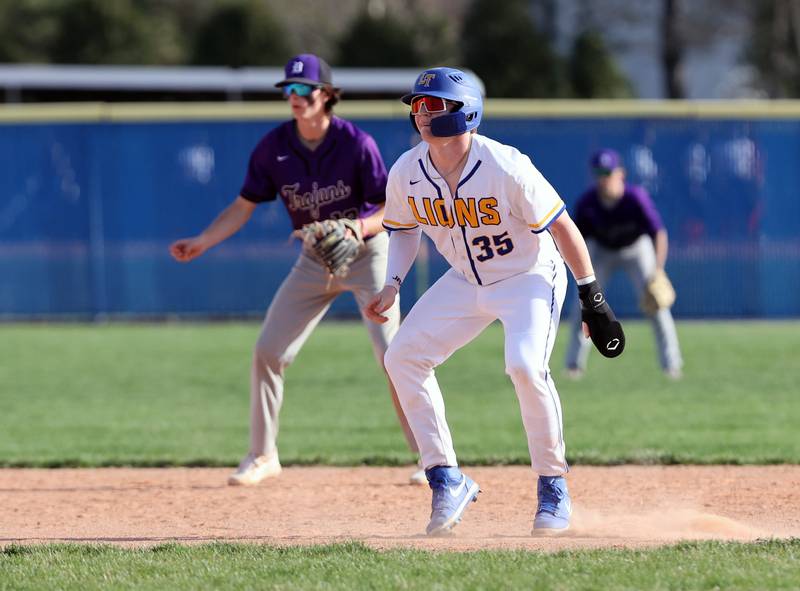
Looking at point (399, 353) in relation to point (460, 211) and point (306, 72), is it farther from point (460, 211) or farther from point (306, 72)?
point (306, 72)

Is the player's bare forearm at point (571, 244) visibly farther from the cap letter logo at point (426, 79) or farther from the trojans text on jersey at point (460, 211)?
the cap letter logo at point (426, 79)

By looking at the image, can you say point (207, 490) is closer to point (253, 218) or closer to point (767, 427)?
point (767, 427)

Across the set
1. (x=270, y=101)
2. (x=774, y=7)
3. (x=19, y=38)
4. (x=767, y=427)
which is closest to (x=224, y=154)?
(x=270, y=101)

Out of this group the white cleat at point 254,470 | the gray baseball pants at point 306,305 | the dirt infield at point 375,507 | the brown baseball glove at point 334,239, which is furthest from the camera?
the white cleat at point 254,470

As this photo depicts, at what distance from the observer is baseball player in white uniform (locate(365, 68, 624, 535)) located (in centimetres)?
532

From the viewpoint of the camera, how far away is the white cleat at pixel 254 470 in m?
7.16

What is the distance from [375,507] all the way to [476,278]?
1502 mm

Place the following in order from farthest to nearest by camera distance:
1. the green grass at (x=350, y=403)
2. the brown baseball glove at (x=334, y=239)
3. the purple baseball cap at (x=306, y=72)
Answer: the green grass at (x=350, y=403)
the purple baseball cap at (x=306, y=72)
the brown baseball glove at (x=334, y=239)

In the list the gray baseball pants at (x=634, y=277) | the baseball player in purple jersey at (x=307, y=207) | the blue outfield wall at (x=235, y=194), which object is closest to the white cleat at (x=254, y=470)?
the baseball player in purple jersey at (x=307, y=207)

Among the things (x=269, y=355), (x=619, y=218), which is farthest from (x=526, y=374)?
(x=619, y=218)

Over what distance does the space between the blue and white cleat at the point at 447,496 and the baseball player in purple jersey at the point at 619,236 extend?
6.03m

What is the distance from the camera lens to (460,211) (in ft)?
17.6

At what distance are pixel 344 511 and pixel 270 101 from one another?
1781 centimetres

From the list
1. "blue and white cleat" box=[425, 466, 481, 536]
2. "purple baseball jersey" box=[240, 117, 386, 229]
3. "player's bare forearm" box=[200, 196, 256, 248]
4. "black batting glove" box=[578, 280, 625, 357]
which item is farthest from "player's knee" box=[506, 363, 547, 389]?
"player's bare forearm" box=[200, 196, 256, 248]
